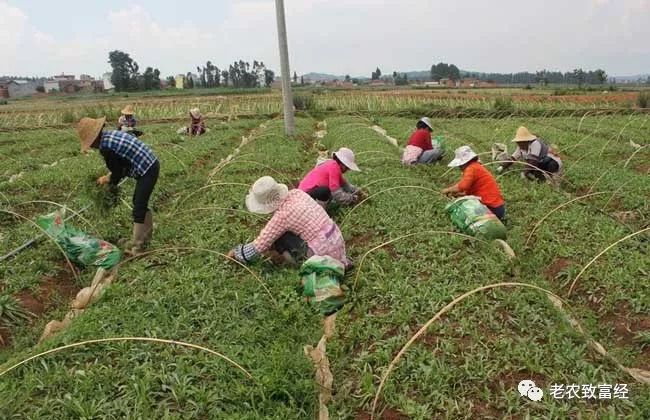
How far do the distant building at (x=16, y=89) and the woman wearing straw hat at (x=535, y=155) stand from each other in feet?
311

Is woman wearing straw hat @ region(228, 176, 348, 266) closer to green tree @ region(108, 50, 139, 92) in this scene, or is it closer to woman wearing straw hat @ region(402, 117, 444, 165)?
woman wearing straw hat @ region(402, 117, 444, 165)

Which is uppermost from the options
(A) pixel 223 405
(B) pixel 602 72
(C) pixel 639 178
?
(B) pixel 602 72

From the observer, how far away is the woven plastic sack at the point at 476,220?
5.76 meters

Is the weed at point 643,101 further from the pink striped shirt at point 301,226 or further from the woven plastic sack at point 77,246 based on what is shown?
the woven plastic sack at point 77,246

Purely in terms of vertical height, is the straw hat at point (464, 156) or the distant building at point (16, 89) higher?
the distant building at point (16, 89)

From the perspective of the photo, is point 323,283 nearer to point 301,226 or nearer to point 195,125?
point 301,226

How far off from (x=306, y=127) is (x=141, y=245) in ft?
41.8

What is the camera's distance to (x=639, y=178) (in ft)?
26.6

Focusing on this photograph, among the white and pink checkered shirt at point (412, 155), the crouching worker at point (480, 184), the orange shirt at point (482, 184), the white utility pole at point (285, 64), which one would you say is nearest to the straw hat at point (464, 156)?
the crouching worker at point (480, 184)

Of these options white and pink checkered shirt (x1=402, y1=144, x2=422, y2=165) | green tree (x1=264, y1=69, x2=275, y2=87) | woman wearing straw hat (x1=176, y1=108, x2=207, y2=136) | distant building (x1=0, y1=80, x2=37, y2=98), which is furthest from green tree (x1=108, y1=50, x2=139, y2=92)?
white and pink checkered shirt (x1=402, y1=144, x2=422, y2=165)

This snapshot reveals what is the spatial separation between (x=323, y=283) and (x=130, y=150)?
305 centimetres

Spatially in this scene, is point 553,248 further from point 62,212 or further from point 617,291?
point 62,212

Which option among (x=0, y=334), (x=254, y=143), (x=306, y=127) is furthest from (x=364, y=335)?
(x=306, y=127)

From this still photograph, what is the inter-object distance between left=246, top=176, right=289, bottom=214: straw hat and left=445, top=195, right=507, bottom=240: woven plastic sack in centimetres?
249
